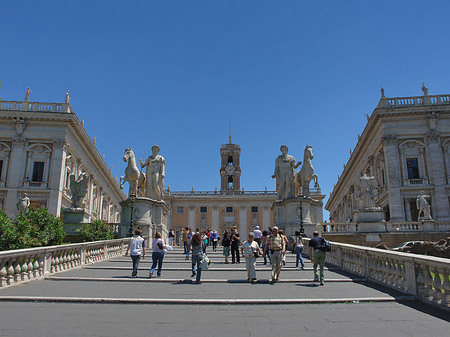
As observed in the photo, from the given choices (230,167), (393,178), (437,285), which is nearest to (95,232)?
(437,285)

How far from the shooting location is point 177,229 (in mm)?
66938

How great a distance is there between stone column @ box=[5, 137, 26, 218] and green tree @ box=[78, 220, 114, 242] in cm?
2044

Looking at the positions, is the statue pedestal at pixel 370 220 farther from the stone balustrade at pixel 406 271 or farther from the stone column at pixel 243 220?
the stone column at pixel 243 220

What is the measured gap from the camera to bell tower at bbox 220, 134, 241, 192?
248 ft

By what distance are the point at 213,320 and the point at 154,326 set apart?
0.97m

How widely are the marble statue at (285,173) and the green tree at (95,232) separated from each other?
961 cm

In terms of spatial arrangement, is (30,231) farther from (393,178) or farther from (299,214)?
(393,178)

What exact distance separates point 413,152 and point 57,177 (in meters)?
34.1

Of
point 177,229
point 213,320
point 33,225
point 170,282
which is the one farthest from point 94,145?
point 213,320

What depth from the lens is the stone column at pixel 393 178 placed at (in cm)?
3397

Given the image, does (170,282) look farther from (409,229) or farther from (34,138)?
(34,138)

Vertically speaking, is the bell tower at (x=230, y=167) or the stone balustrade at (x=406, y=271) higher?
the bell tower at (x=230, y=167)

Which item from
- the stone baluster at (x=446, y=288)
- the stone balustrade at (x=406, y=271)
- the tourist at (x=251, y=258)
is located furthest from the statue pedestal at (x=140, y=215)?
the stone baluster at (x=446, y=288)

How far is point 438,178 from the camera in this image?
112ft
